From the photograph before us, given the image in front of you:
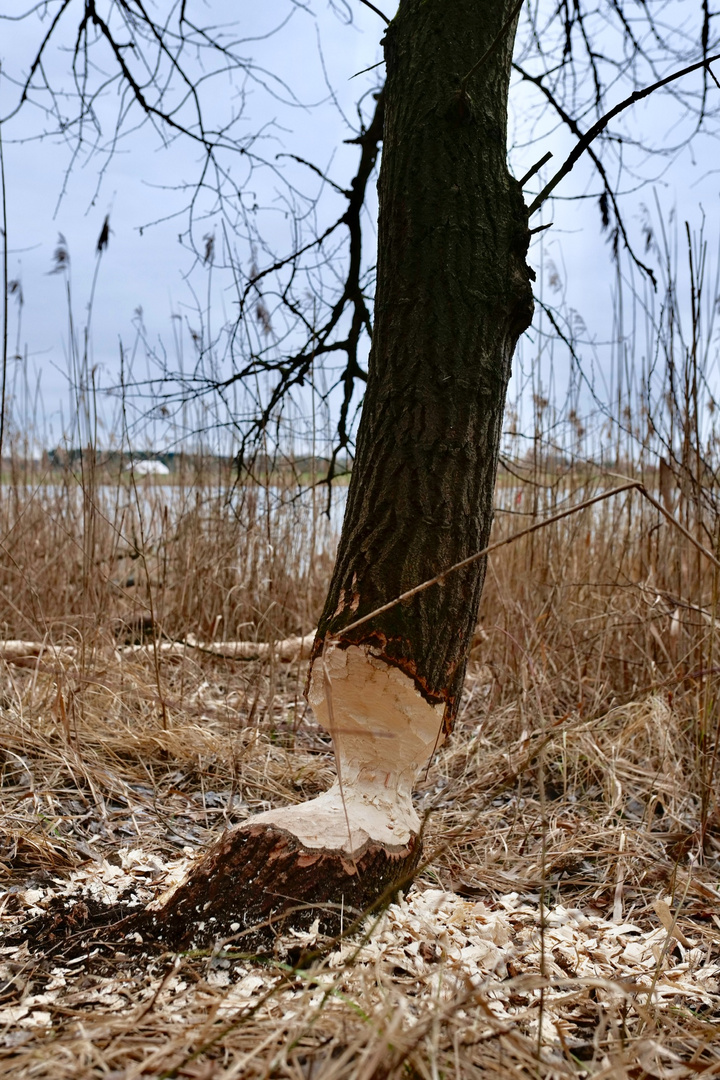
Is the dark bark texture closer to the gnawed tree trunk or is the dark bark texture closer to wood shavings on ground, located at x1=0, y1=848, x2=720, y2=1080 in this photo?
the gnawed tree trunk

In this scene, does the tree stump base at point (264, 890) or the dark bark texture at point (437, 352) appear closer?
the tree stump base at point (264, 890)

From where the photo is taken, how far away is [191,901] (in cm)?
110

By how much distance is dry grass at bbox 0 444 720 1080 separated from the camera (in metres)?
0.80

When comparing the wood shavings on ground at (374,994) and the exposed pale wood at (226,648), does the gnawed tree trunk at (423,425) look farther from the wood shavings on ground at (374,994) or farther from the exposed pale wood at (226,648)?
the exposed pale wood at (226,648)

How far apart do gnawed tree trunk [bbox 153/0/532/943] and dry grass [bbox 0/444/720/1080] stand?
18cm

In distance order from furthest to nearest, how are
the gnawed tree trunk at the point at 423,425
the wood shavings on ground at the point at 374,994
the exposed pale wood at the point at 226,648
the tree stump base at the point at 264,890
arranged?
the exposed pale wood at the point at 226,648 < the gnawed tree trunk at the point at 423,425 < the tree stump base at the point at 264,890 < the wood shavings on ground at the point at 374,994

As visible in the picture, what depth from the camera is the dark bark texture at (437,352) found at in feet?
4.00

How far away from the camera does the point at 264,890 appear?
110 centimetres

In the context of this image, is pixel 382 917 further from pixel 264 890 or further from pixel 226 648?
pixel 226 648

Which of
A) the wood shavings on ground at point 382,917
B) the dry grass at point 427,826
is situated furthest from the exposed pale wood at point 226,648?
the wood shavings on ground at point 382,917

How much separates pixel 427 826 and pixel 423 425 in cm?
95

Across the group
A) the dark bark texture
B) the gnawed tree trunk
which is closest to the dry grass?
the gnawed tree trunk

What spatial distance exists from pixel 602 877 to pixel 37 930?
110 centimetres

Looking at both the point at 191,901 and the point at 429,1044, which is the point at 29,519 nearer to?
the point at 191,901
